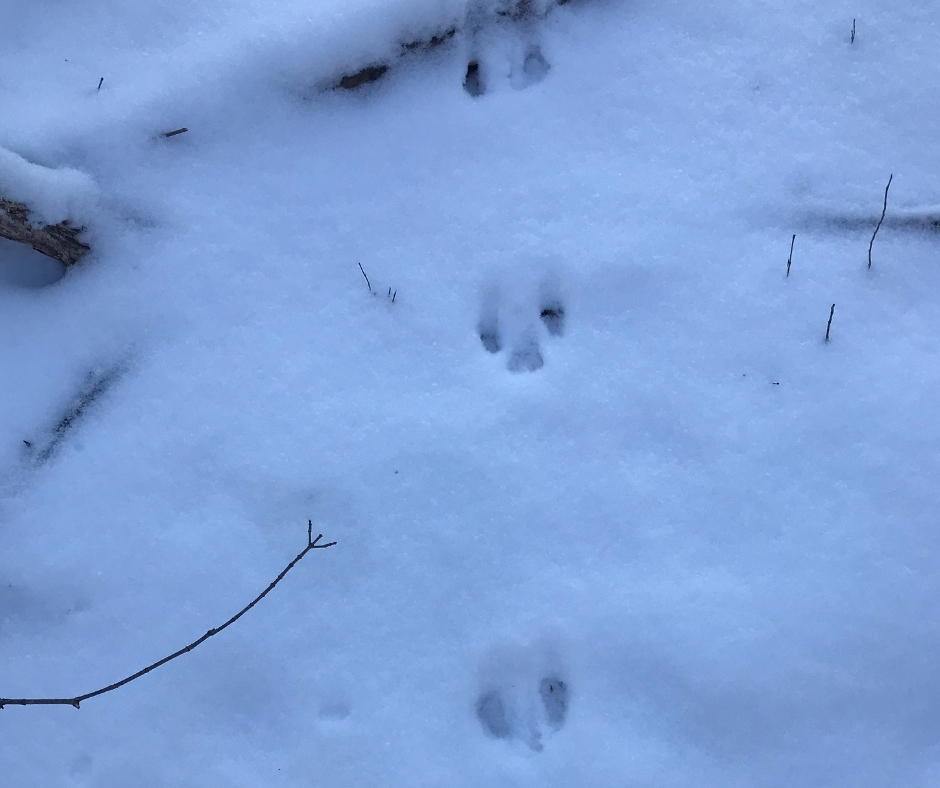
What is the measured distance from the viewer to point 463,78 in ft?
7.71

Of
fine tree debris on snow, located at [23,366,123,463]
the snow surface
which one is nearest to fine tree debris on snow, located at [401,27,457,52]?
the snow surface

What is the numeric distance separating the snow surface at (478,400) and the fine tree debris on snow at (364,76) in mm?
28

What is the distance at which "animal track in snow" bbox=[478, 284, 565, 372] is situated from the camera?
227 centimetres

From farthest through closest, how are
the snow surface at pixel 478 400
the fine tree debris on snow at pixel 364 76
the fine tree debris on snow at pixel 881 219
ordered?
the fine tree debris on snow at pixel 364 76 < the fine tree debris on snow at pixel 881 219 < the snow surface at pixel 478 400

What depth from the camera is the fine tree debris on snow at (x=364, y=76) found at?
2.33m

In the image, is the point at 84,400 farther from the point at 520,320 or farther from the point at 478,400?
the point at 520,320

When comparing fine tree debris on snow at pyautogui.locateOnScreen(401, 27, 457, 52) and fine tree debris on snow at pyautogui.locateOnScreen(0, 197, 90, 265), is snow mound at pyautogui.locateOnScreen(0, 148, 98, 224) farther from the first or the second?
fine tree debris on snow at pyautogui.locateOnScreen(401, 27, 457, 52)

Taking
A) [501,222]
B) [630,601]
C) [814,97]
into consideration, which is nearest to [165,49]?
[501,222]

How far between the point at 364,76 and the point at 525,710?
1.93 meters

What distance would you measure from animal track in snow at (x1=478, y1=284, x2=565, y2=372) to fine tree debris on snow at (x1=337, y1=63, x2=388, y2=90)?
770 mm

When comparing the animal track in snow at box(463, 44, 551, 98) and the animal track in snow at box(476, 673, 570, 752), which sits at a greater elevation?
the animal track in snow at box(463, 44, 551, 98)

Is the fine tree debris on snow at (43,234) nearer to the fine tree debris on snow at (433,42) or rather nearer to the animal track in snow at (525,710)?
the fine tree debris on snow at (433,42)

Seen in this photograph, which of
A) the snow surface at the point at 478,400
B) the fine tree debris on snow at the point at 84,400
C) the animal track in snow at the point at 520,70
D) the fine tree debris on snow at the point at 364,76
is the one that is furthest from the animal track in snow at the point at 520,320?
the fine tree debris on snow at the point at 84,400

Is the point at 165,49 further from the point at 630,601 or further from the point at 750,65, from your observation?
the point at 630,601
